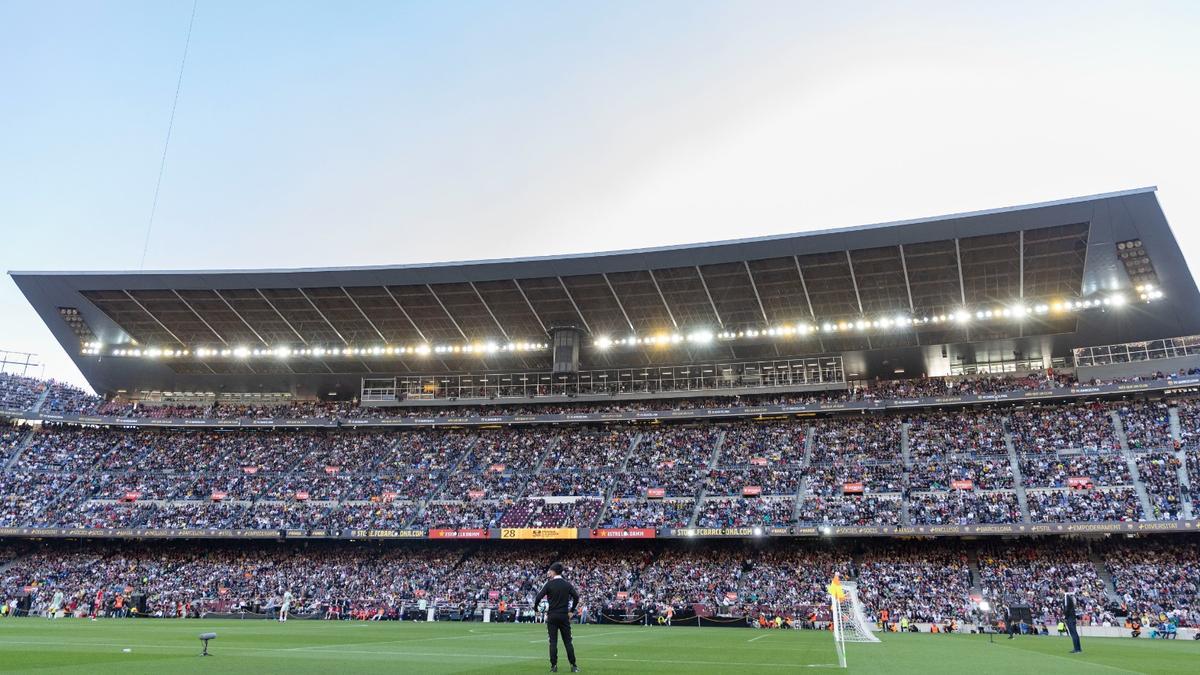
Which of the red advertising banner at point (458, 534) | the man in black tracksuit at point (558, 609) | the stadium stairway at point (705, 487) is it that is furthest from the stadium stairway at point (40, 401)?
the man in black tracksuit at point (558, 609)

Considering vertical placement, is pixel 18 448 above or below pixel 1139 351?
below

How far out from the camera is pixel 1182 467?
3800 cm

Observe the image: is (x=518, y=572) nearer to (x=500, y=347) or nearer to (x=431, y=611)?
(x=431, y=611)

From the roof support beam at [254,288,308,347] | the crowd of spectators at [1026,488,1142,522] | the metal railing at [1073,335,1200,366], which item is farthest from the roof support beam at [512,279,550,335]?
the metal railing at [1073,335,1200,366]

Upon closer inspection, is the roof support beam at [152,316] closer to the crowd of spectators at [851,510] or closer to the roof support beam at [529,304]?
the roof support beam at [529,304]

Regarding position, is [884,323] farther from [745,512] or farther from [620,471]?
[620,471]

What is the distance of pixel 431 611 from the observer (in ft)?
128

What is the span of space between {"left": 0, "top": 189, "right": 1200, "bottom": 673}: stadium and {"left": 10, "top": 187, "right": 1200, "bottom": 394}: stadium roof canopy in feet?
0.81

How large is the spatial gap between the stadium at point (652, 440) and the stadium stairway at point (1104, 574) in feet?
0.57

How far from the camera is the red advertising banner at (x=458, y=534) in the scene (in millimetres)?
44219

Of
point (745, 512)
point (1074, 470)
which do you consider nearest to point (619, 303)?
point (745, 512)

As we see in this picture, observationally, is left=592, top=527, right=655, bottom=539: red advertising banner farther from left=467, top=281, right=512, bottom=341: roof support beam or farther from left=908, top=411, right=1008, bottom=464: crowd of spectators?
left=908, top=411, right=1008, bottom=464: crowd of spectators

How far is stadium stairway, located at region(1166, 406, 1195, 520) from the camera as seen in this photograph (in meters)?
34.9

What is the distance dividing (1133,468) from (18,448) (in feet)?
249
